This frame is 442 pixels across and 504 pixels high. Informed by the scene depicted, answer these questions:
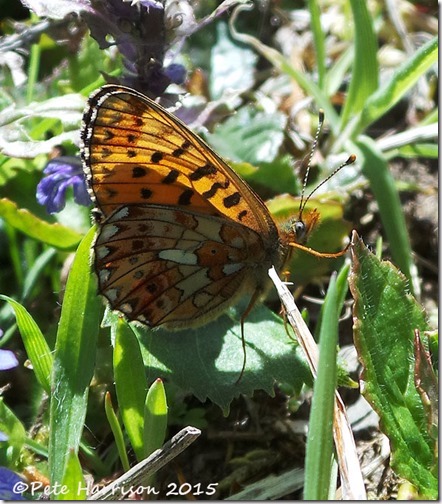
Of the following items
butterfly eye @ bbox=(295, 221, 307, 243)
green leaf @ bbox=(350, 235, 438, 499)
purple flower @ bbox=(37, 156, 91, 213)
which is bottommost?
green leaf @ bbox=(350, 235, 438, 499)

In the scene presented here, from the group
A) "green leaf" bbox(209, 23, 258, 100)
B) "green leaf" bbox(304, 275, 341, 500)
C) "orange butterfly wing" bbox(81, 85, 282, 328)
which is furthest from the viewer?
"green leaf" bbox(209, 23, 258, 100)

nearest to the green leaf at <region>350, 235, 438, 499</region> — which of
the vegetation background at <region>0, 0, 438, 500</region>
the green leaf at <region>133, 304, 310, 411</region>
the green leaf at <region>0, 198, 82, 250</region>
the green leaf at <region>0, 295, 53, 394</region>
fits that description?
the vegetation background at <region>0, 0, 438, 500</region>

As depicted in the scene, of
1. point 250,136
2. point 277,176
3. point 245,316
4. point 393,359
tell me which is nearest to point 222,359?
point 245,316

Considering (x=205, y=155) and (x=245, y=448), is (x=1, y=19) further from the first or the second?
(x=245, y=448)

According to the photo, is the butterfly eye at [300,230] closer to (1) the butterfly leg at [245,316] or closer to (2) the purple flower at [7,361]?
(1) the butterfly leg at [245,316]

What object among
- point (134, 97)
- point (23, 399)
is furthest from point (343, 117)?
point (23, 399)

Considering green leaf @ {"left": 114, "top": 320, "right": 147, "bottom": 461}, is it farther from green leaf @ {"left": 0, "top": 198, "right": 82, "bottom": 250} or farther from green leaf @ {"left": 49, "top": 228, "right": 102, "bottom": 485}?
green leaf @ {"left": 0, "top": 198, "right": 82, "bottom": 250}

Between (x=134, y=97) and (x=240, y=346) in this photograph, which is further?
(x=240, y=346)
